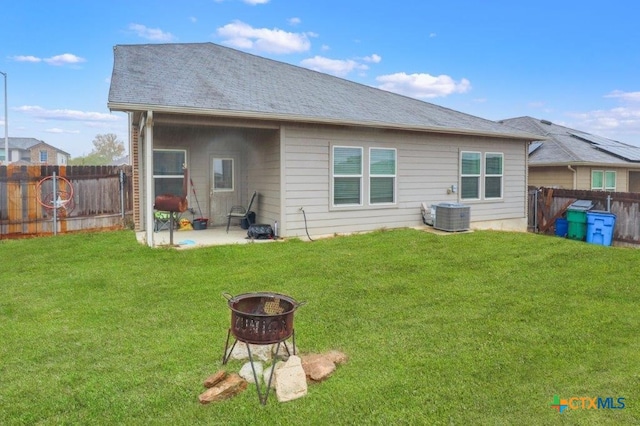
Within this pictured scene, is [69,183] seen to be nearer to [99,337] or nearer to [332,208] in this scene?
[332,208]

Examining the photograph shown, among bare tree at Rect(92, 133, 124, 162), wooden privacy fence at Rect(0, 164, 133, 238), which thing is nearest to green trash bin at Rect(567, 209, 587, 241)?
wooden privacy fence at Rect(0, 164, 133, 238)

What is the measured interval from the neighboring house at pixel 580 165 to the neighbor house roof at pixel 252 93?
14.3 ft

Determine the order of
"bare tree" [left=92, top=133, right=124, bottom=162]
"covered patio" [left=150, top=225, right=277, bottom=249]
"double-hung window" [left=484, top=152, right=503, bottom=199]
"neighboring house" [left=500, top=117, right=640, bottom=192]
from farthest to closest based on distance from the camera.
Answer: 1. "bare tree" [left=92, top=133, right=124, bottom=162]
2. "neighboring house" [left=500, top=117, right=640, bottom=192]
3. "double-hung window" [left=484, top=152, right=503, bottom=199]
4. "covered patio" [left=150, top=225, right=277, bottom=249]

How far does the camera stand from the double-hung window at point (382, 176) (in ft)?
30.7

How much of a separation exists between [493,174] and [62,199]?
1034cm

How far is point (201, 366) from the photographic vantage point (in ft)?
10.6

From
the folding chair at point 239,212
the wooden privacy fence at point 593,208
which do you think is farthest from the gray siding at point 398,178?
the folding chair at point 239,212

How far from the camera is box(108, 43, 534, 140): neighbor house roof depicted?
7523mm

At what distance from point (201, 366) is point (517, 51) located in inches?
712

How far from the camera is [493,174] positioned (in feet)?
36.4

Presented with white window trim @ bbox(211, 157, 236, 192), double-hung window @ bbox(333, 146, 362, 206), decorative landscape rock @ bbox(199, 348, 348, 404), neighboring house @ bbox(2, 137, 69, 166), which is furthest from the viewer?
neighboring house @ bbox(2, 137, 69, 166)

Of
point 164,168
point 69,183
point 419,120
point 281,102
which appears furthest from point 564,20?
Answer: point 69,183

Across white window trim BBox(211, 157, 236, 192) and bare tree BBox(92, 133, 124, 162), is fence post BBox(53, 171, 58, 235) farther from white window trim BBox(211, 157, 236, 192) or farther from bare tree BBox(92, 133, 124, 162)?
bare tree BBox(92, 133, 124, 162)

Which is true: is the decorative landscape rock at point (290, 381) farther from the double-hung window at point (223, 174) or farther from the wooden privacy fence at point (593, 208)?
the wooden privacy fence at point (593, 208)
